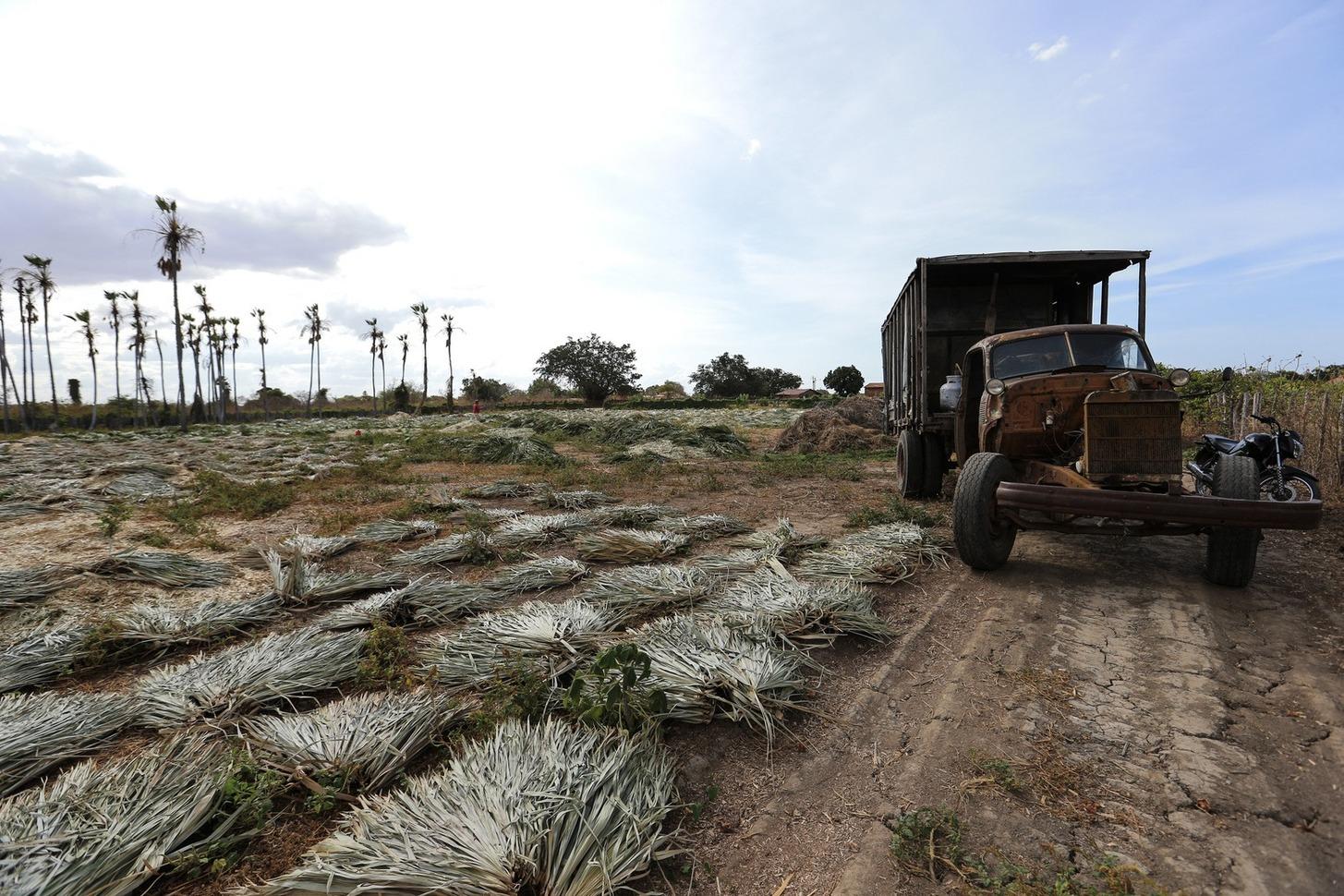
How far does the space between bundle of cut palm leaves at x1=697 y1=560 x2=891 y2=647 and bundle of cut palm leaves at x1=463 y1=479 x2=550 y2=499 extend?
599cm

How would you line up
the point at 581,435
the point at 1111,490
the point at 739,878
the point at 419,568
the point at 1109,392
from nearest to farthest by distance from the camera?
the point at 739,878, the point at 1111,490, the point at 1109,392, the point at 419,568, the point at 581,435

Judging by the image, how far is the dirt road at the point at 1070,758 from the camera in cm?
199

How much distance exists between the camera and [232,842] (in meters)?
2.04

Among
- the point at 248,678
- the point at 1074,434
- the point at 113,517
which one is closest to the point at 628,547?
the point at 248,678

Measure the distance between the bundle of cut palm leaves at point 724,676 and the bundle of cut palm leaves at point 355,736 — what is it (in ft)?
3.38

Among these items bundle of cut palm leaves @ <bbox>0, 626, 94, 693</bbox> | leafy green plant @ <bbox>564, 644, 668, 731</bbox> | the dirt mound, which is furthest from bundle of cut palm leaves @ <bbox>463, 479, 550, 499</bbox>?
the dirt mound

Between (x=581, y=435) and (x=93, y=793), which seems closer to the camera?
(x=93, y=793)

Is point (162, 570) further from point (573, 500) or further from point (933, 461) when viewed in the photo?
point (933, 461)

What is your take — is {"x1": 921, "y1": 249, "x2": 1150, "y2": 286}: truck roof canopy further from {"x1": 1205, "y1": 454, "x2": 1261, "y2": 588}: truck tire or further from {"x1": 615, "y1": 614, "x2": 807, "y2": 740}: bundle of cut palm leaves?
{"x1": 615, "y1": 614, "x2": 807, "y2": 740}: bundle of cut palm leaves

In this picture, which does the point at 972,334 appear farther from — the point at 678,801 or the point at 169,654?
the point at 169,654

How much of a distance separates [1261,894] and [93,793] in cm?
400

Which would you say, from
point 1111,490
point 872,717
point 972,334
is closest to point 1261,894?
point 872,717

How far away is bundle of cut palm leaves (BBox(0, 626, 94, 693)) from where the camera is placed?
3236mm

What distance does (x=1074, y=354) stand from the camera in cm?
550
